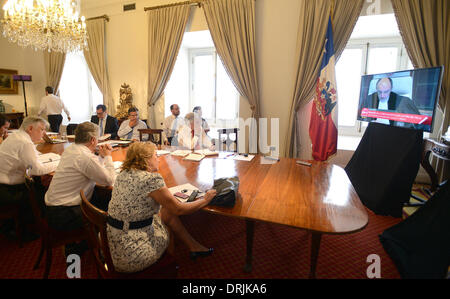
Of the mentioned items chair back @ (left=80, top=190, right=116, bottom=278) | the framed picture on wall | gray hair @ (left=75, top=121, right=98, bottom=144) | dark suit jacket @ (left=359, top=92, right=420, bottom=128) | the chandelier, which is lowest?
chair back @ (left=80, top=190, right=116, bottom=278)

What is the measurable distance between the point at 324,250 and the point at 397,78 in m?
2.40

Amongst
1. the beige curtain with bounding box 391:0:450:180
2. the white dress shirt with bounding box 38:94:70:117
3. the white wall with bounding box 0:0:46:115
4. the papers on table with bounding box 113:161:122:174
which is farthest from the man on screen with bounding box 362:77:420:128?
the white wall with bounding box 0:0:46:115

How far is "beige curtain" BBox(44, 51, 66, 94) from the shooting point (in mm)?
6371

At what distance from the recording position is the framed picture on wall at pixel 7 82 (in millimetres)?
6562

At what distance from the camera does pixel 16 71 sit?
6.75 meters

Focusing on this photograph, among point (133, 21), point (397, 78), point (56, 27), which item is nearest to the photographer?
point (397, 78)

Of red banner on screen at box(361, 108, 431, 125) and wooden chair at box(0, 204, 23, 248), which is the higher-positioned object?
red banner on screen at box(361, 108, 431, 125)

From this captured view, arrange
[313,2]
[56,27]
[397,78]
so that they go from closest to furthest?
[397,78] → [56,27] → [313,2]

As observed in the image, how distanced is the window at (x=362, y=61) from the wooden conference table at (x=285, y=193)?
279cm

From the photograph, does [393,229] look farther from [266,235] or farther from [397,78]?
[397,78]

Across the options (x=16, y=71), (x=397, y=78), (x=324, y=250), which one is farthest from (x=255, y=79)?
(x=16, y=71)

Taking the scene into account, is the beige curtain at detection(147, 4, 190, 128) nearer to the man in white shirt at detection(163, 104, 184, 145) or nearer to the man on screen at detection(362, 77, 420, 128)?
the man in white shirt at detection(163, 104, 184, 145)

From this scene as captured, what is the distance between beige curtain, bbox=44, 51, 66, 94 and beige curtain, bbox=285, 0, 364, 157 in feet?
18.9

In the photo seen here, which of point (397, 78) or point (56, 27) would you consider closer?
point (397, 78)
